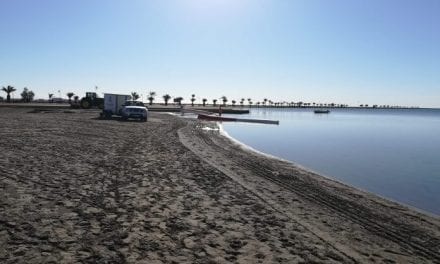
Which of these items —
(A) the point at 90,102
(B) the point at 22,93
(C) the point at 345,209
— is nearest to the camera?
(C) the point at 345,209

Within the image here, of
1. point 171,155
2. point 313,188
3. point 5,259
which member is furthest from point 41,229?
point 171,155

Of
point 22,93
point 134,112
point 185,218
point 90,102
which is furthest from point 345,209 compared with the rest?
point 22,93

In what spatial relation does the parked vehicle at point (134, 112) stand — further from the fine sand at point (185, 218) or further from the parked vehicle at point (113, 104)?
the fine sand at point (185, 218)

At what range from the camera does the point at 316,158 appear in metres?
25.4

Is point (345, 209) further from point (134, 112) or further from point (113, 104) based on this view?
Answer: point (113, 104)

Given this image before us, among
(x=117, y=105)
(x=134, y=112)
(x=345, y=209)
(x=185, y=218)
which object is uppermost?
(x=117, y=105)

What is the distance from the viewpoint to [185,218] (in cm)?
766

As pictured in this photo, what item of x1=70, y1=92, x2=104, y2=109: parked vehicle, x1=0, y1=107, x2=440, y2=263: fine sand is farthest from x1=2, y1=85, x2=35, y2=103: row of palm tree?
x1=0, y1=107, x2=440, y2=263: fine sand

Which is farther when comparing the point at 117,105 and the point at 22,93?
the point at 22,93

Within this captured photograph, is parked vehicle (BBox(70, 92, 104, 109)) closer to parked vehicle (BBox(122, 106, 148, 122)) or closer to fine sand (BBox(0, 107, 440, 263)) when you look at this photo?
parked vehicle (BBox(122, 106, 148, 122))

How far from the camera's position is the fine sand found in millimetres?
5863

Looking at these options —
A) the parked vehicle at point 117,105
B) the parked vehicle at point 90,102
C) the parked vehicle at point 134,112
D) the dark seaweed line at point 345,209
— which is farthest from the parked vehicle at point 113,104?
the dark seaweed line at point 345,209

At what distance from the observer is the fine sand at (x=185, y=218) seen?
231 inches

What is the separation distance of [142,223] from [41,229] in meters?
1.59
